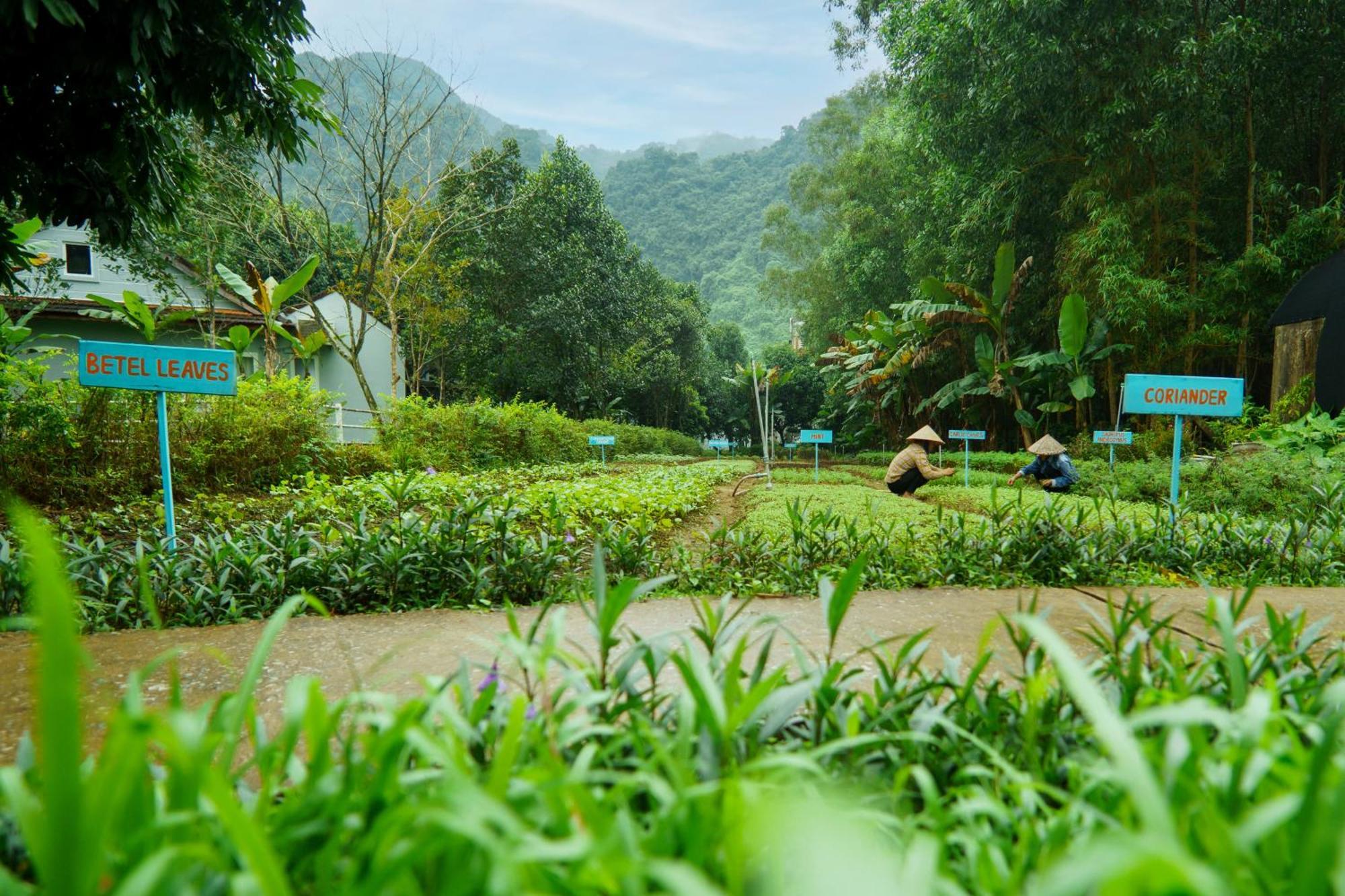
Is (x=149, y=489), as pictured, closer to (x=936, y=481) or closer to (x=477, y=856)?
(x=477, y=856)

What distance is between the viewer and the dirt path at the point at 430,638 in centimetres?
173

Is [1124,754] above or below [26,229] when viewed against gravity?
below

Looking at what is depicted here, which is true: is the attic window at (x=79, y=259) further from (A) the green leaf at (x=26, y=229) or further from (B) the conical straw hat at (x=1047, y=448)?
(B) the conical straw hat at (x=1047, y=448)

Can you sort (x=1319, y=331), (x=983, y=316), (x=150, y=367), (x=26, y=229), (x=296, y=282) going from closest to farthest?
(x=150, y=367) → (x=26, y=229) → (x=1319, y=331) → (x=296, y=282) → (x=983, y=316)

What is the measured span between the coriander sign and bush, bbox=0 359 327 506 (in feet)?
8.45

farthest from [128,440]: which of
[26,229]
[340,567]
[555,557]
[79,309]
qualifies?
[79,309]

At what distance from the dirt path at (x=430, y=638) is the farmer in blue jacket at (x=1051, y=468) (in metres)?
3.22

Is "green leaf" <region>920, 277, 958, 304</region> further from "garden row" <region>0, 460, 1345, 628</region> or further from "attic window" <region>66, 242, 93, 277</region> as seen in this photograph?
"attic window" <region>66, 242, 93, 277</region>

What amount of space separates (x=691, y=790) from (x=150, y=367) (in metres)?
4.00

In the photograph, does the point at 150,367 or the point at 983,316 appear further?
the point at 983,316

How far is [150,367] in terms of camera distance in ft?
11.3

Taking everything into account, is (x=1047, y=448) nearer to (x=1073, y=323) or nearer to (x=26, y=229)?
(x=1073, y=323)

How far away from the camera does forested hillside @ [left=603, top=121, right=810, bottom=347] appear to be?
5419cm

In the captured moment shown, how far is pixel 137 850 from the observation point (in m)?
0.59
